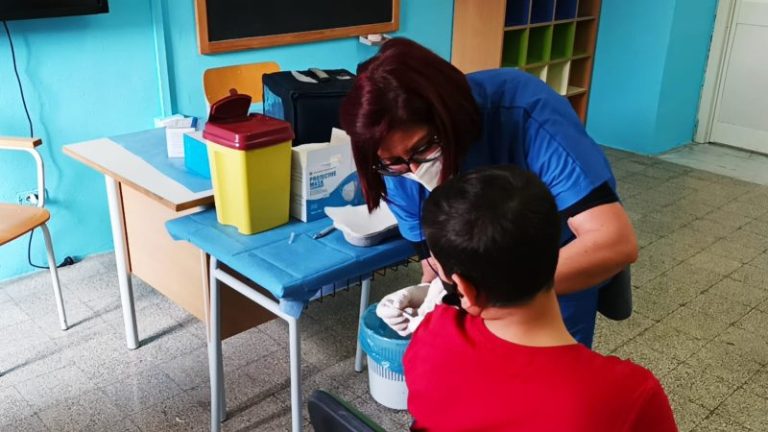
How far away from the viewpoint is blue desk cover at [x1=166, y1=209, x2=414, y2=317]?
1.58m

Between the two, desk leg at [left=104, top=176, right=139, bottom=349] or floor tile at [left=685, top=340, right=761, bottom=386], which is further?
floor tile at [left=685, top=340, right=761, bottom=386]

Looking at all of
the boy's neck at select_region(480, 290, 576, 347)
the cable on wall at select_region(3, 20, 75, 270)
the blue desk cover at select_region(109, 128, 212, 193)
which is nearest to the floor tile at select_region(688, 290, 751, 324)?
the blue desk cover at select_region(109, 128, 212, 193)

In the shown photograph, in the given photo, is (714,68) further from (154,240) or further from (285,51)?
(154,240)

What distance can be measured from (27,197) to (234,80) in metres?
1.01

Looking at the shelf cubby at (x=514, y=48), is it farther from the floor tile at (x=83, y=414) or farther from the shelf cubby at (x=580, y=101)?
the floor tile at (x=83, y=414)

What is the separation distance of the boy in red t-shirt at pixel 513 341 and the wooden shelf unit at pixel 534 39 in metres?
3.58

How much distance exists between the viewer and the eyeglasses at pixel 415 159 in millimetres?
1171

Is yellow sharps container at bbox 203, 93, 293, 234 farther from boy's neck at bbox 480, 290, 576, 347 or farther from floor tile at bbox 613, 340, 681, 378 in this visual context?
floor tile at bbox 613, 340, 681, 378

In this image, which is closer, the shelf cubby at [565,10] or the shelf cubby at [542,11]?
the shelf cubby at [542,11]

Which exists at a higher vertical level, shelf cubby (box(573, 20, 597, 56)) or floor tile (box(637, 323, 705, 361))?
shelf cubby (box(573, 20, 597, 56))

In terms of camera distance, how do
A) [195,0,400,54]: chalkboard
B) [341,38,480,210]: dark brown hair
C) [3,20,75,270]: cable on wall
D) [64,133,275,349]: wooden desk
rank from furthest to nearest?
1. [195,0,400,54]: chalkboard
2. [3,20,75,270]: cable on wall
3. [64,133,275,349]: wooden desk
4. [341,38,480,210]: dark brown hair

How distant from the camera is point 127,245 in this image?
2.35 m

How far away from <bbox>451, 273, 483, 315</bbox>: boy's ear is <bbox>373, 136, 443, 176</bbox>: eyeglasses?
318 millimetres

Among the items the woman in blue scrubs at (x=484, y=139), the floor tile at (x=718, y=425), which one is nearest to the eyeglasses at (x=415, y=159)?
the woman in blue scrubs at (x=484, y=139)
